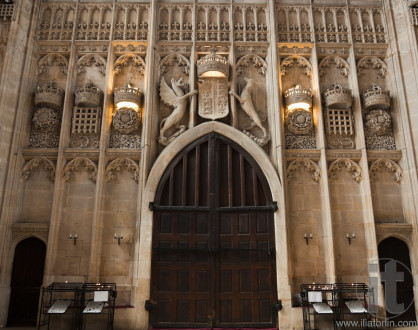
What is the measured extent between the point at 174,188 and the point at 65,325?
468 cm

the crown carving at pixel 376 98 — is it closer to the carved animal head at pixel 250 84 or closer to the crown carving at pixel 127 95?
the carved animal head at pixel 250 84

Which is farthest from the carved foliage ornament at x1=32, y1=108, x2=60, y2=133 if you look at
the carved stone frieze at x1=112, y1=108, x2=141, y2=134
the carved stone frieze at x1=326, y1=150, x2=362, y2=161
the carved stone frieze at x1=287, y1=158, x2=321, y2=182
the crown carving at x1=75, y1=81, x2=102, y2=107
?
the carved stone frieze at x1=326, y1=150, x2=362, y2=161

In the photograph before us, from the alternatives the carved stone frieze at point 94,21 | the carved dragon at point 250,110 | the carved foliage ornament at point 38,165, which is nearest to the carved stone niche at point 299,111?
the carved dragon at point 250,110

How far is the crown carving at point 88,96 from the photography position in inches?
478

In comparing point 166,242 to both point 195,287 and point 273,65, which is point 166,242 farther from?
point 273,65

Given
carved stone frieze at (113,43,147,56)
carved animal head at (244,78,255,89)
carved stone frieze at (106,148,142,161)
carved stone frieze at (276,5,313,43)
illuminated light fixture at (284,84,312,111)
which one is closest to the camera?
carved stone frieze at (106,148,142,161)

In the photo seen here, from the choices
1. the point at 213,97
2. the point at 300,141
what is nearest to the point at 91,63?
the point at 213,97

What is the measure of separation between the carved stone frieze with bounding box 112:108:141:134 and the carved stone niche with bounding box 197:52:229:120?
81.3 inches

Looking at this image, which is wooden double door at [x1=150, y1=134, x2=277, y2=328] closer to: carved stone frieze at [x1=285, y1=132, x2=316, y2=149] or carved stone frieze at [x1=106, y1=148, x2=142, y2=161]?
carved stone frieze at [x1=106, y1=148, x2=142, y2=161]

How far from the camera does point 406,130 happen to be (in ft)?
40.1

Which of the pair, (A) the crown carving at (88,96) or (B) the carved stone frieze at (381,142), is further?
(B) the carved stone frieze at (381,142)

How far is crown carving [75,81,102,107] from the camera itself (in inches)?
478

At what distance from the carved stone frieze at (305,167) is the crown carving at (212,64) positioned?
3.58m

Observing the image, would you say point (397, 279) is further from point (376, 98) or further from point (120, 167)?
point (120, 167)
